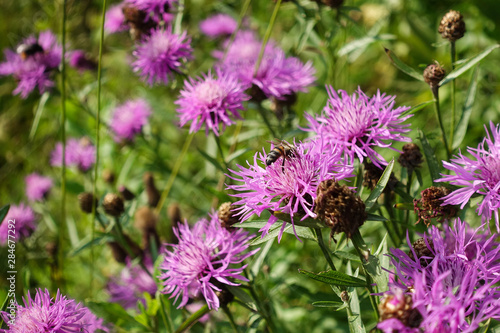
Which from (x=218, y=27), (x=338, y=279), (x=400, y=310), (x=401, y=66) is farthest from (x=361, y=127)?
(x=218, y=27)

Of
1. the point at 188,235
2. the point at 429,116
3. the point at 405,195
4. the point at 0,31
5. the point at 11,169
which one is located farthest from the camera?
the point at 0,31

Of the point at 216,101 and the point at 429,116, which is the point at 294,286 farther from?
the point at 429,116

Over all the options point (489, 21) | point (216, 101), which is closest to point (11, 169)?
point (216, 101)

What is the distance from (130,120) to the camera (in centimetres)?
295

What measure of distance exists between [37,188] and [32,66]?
0.90 metres

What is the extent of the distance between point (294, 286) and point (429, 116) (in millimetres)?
1805

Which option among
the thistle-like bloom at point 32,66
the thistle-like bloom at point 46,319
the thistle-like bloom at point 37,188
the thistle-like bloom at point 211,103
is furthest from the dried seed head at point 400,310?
the thistle-like bloom at point 37,188

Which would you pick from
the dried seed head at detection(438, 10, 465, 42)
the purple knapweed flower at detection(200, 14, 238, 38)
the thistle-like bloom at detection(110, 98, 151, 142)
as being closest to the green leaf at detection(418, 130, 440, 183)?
the dried seed head at detection(438, 10, 465, 42)

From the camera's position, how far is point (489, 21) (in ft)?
9.91

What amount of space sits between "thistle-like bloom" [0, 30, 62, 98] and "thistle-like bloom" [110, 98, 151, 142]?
1.43 feet

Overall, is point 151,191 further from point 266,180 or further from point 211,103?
point 266,180

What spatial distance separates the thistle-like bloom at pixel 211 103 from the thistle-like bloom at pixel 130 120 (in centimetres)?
98

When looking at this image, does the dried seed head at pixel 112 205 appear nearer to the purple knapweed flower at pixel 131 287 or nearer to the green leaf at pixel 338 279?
the purple knapweed flower at pixel 131 287

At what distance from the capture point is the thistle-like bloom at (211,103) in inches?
77.5
